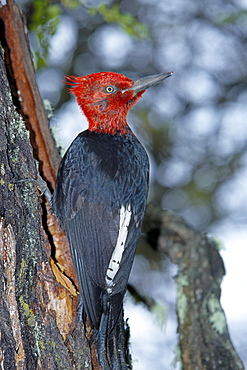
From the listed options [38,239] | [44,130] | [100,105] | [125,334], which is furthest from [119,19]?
[125,334]

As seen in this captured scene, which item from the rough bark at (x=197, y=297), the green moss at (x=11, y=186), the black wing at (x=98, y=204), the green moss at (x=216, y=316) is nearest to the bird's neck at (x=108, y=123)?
the black wing at (x=98, y=204)

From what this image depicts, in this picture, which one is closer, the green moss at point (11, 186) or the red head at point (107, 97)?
the green moss at point (11, 186)

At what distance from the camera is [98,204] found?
209 cm

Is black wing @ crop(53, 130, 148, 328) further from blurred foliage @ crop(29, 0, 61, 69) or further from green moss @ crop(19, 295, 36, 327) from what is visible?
blurred foliage @ crop(29, 0, 61, 69)

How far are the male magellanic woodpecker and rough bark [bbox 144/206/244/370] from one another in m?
0.61

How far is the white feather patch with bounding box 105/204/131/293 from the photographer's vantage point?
2.01 metres

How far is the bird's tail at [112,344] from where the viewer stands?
1845 millimetres

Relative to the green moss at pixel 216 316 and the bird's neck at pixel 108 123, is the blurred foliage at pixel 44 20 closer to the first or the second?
the bird's neck at pixel 108 123

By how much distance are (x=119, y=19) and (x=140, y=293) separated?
1720mm

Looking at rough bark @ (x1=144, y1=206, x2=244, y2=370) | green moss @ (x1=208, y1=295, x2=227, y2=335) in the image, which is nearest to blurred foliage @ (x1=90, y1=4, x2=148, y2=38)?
rough bark @ (x1=144, y1=206, x2=244, y2=370)

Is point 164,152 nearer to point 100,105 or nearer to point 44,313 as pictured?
point 100,105

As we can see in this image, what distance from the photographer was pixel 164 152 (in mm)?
3855

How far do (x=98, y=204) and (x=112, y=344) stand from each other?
606 mm

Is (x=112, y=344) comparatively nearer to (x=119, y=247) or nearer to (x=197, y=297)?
(x=119, y=247)
